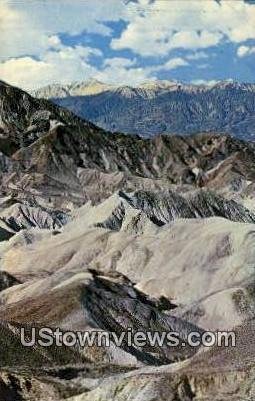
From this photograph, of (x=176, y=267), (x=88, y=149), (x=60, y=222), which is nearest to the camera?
(x=176, y=267)

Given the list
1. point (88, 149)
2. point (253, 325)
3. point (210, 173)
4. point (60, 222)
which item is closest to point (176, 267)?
point (253, 325)

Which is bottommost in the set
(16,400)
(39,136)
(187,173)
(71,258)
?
(187,173)

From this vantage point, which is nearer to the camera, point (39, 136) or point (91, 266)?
point (91, 266)

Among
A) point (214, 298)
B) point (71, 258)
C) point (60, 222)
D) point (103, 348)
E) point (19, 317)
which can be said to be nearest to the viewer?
point (103, 348)

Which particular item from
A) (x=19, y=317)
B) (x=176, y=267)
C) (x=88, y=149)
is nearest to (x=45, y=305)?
(x=19, y=317)

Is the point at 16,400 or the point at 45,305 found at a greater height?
the point at 16,400

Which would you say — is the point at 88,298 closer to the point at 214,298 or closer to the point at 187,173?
the point at 214,298

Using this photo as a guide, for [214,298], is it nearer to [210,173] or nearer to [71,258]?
[71,258]

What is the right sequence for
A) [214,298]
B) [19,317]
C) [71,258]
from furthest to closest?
[71,258], [214,298], [19,317]

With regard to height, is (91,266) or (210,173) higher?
(91,266)
